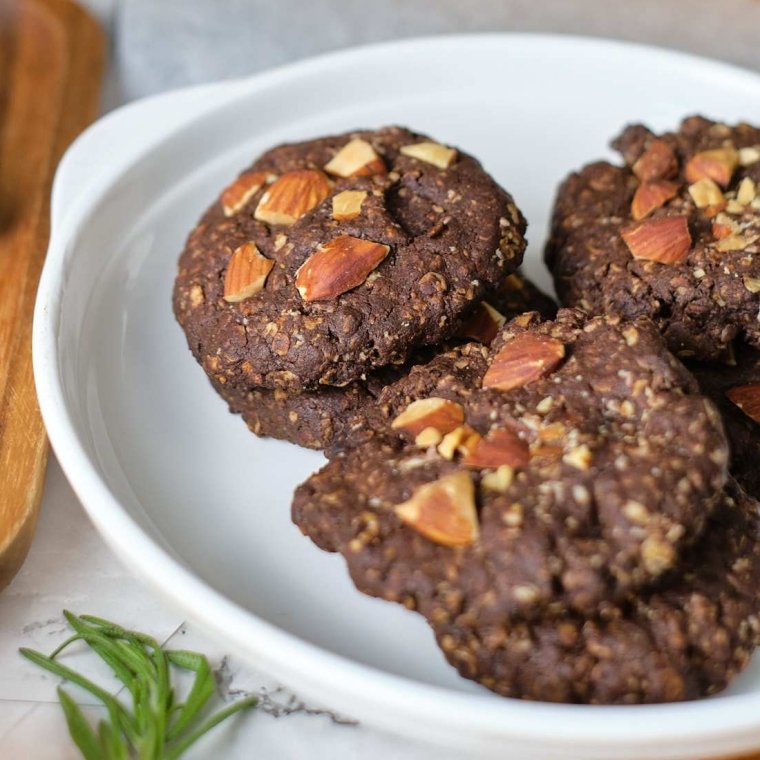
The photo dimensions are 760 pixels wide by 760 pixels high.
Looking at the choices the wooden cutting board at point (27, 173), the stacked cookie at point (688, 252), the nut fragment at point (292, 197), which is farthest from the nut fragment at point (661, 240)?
the wooden cutting board at point (27, 173)

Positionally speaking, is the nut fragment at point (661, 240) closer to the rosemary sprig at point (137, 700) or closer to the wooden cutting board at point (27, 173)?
the rosemary sprig at point (137, 700)

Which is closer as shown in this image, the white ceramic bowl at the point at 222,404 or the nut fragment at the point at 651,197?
the white ceramic bowl at the point at 222,404

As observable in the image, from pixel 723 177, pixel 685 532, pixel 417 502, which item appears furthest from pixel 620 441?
pixel 723 177

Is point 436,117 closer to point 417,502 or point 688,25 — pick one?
point 688,25

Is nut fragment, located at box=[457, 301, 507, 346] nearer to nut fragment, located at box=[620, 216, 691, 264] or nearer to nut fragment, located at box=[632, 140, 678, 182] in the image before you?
nut fragment, located at box=[620, 216, 691, 264]

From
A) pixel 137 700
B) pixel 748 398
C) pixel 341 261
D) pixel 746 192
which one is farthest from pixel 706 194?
pixel 137 700

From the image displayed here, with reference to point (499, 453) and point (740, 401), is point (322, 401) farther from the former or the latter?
point (740, 401)

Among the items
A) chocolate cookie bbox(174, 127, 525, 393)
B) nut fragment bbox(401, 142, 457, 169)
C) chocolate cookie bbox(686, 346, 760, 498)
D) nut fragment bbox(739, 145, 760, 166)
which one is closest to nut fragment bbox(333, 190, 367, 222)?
chocolate cookie bbox(174, 127, 525, 393)
